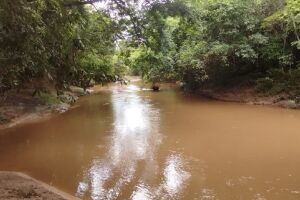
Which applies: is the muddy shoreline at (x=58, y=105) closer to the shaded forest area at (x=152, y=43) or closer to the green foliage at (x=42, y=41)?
the shaded forest area at (x=152, y=43)

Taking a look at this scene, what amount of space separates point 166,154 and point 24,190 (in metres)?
4.40

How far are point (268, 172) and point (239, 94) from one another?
13006 mm

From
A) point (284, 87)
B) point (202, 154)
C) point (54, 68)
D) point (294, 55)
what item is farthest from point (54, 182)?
point (294, 55)

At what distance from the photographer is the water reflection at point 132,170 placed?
7.42 meters

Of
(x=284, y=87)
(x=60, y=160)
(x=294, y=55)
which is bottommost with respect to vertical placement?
(x=60, y=160)

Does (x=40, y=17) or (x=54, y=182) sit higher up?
(x=40, y=17)

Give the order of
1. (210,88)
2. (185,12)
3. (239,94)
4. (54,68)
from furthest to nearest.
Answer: (210,88) → (239,94) → (185,12) → (54,68)

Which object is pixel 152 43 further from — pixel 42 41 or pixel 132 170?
pixel 132 170

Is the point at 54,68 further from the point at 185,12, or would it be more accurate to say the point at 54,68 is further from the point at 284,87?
the point at 284,87

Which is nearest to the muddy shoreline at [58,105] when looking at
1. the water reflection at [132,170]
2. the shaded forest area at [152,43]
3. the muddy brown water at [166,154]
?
the shaded forest area at [152,43]

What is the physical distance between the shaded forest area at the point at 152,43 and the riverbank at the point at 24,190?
69.4 inches

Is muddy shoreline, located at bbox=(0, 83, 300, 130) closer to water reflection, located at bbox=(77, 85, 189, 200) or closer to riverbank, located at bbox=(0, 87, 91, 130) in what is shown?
riverbank, located at bbox=(0, 87, 91, 130)

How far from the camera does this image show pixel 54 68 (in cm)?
582

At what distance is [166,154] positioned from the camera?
10.3 m
